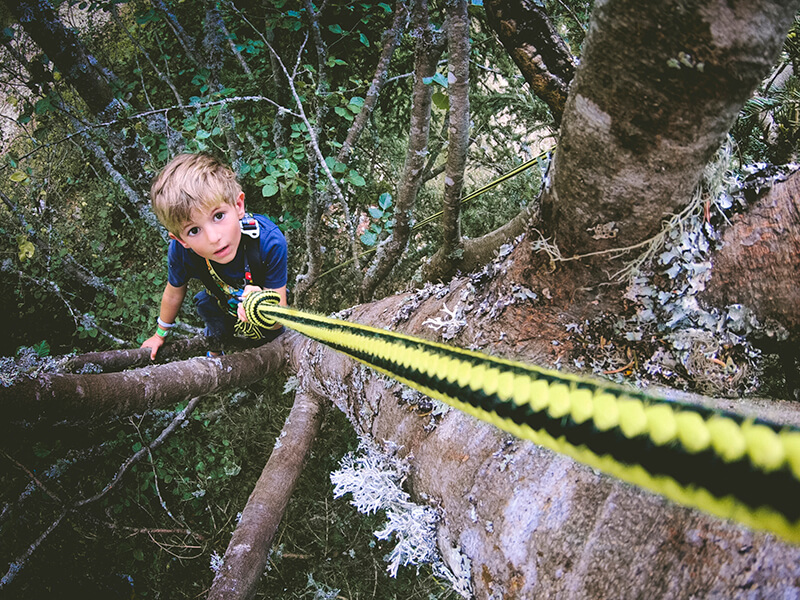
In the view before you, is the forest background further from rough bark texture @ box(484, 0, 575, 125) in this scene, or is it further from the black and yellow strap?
the black and yellow strap

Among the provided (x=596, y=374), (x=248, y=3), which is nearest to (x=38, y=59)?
(x=248, y=3)

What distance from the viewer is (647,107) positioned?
1.81ft

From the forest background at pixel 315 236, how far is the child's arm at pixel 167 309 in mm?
418

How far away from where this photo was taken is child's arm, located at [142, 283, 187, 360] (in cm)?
200

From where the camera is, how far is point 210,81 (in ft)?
7.93

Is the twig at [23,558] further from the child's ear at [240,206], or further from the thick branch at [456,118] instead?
the thick branch at [456,118]

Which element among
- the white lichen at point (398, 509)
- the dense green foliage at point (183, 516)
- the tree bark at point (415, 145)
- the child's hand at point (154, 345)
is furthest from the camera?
the dense green foliage at point (183, 516)

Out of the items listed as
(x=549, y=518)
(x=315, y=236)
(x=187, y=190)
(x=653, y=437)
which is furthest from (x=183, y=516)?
(x=653, y=437)

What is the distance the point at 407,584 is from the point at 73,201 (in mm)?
4105

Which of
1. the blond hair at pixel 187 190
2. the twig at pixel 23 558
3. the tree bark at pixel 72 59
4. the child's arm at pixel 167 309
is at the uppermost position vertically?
the tree bark at pixel 72 59

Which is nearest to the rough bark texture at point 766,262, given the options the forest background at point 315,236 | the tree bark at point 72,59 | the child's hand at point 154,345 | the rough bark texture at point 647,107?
the forest background at point 315,236

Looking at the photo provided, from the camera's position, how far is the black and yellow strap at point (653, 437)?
12.3 inches

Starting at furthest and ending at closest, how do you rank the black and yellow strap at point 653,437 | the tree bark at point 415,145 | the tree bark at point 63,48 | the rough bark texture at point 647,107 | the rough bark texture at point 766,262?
the tree bark at point 63,48, the tree bark at point 415,145, the rough bark texture at point 766,262, the rough bark texture at point 647,107, the black and yellow strap at point 653,437

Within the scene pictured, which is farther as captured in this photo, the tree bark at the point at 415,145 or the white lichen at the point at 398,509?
the tree bark at the point at 415,145
